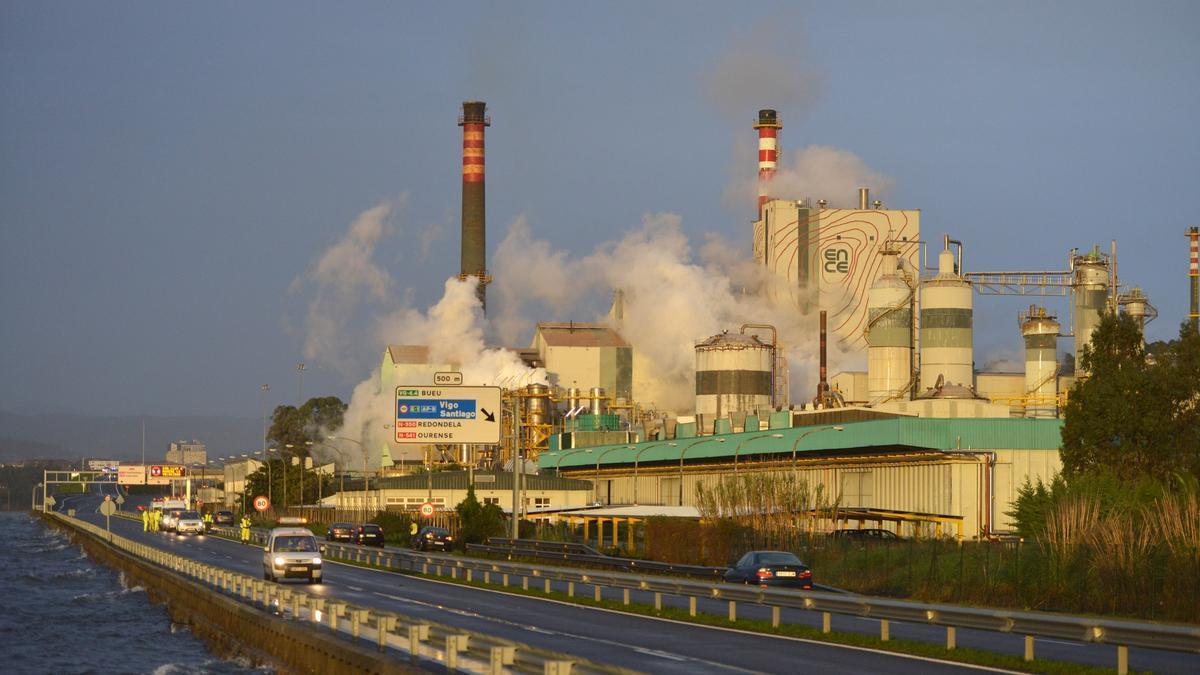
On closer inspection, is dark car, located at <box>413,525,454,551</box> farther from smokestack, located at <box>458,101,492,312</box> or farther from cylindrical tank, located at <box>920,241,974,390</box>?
smokestack, located at <box>458,101,492,312</box>

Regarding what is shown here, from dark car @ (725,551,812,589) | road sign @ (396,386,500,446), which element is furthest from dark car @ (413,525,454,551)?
dark car @ (725,551,812,589)

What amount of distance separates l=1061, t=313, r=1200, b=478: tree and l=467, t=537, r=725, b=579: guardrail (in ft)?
54.6

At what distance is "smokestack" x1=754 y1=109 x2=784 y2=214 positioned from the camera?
152375mm

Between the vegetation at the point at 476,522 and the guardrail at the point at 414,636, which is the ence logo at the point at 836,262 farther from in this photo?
the guardrail at the point at 414,636

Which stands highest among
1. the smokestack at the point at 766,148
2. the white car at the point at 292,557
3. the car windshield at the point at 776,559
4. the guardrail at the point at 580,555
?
the smokestack at the point at 766,148

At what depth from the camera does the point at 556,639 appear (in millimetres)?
30500

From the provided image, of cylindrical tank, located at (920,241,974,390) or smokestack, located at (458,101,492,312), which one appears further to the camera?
smokestack, located at (458,101,492,312)

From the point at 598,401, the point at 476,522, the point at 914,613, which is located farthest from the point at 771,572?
the point at 598,401


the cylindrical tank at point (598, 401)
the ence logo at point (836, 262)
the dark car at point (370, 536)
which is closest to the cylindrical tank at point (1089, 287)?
the ence logo at point (836, 262)

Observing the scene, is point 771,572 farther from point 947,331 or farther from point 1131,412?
point 947,331

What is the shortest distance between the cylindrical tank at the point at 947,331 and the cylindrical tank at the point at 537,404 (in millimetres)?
38496

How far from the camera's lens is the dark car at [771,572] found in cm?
4316

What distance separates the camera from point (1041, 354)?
122 m

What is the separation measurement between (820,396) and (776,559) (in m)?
A: 78.0
